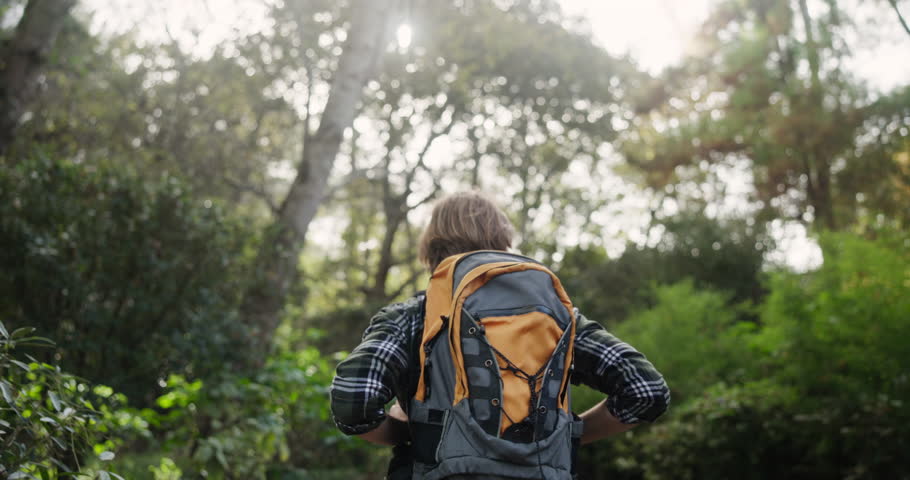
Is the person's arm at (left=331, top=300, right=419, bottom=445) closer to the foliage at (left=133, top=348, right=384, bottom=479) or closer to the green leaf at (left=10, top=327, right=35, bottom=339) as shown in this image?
the green leaf at (left=10, top=327, right=35, bottom=339)

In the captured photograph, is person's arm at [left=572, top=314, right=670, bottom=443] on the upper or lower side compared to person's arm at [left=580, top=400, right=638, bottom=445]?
upper

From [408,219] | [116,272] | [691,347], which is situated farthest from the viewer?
[408,219]

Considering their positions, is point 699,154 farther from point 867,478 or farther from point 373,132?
point 867,478

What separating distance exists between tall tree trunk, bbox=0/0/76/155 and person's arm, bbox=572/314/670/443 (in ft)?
18.9

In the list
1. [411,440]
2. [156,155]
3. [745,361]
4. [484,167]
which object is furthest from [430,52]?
[411,440]

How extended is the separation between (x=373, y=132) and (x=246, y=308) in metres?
9.69

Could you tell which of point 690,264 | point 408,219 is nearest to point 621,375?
point 690,264

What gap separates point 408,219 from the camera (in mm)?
17188

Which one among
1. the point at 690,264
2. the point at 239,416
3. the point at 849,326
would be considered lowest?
the point at 239,416

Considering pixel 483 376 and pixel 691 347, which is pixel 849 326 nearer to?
pixel 691 347

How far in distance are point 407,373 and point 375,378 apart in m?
0.15

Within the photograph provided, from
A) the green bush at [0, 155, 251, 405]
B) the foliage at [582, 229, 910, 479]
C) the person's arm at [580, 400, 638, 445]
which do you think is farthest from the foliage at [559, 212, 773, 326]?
the person's arm at [580, 400, 638, 445]

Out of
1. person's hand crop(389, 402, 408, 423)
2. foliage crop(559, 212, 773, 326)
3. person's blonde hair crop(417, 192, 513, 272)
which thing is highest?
foliage crop(559, 212, 773, 326)

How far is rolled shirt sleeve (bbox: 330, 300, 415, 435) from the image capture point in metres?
1.84
